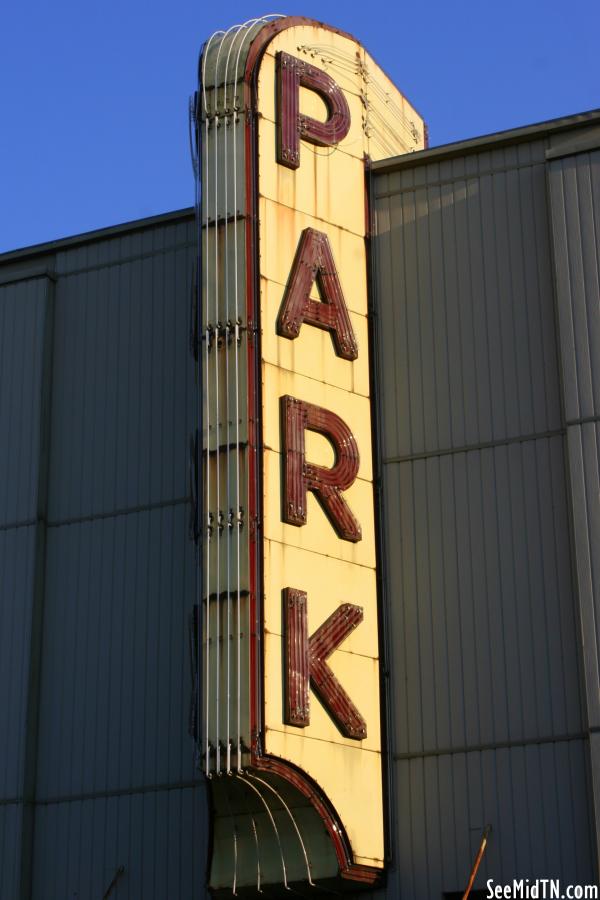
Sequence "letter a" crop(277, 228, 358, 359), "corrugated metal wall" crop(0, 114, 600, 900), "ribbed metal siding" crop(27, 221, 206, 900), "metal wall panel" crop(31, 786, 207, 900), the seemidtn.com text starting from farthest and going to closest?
1. "ribbed metal siding" crop(27, 221, 206, 900)
2. "metal wall panel" crop(31, 786, 207, 900)
3. "letter a" crop(277, 228, 358, 359)
4. "corrugated metal wall" crop(0, 114, 600, 900)
5. the seemidtn.com text

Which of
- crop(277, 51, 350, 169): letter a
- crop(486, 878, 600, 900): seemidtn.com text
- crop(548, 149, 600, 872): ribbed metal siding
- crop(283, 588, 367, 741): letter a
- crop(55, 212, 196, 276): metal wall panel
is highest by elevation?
crop(277, 51, 350, 169): letter a

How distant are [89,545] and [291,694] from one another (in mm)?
7746

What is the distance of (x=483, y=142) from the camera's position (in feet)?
110

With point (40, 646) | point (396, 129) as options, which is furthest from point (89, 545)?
point (396, 129)

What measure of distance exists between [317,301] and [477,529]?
16.4 feet

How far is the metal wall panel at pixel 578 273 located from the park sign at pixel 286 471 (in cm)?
388

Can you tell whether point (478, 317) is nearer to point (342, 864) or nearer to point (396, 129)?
point (396, 129)

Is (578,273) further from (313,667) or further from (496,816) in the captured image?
(496,816)

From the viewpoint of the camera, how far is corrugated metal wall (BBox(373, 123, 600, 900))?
29.4 metres

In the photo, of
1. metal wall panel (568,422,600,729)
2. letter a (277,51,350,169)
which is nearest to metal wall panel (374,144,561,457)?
metal wall panel (568,422,600,729)

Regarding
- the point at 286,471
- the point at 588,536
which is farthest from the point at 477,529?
the point at 286,471

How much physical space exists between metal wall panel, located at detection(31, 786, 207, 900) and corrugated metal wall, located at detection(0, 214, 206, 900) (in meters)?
0.03

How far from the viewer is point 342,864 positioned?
1133 inches

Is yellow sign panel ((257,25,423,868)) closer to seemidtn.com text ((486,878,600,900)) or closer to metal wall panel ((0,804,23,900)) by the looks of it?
seemidtn.com text ((486,878,600,900))
